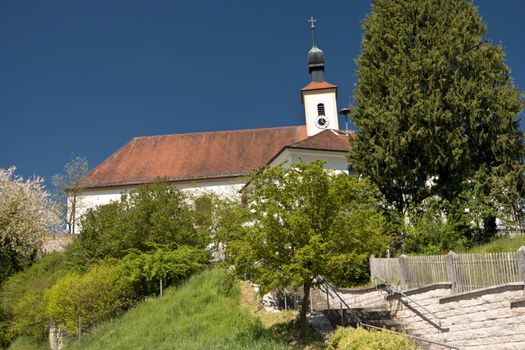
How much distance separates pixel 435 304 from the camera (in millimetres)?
12852

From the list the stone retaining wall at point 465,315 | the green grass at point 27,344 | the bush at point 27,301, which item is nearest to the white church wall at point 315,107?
the bush at point 27,301

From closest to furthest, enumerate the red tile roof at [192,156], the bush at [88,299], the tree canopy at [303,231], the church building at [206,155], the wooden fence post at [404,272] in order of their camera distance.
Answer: the tree canopy at [303,231], the wooden fence post at [404,272], the bush at [88,299], the church building at [206,155], the red tile roof at [192,156]

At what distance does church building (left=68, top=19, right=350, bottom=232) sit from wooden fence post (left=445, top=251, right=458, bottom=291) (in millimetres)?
23438

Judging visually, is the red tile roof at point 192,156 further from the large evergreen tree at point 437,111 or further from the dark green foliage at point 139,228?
the large evergreen tree at point 437,111

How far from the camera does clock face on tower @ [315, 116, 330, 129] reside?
4056 centimetres

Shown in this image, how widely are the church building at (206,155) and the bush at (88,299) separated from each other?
47.3 feet

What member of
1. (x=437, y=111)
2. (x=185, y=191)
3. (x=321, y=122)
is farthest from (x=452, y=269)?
(x=321, y=122)

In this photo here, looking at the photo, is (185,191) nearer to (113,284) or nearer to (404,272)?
(113,284)

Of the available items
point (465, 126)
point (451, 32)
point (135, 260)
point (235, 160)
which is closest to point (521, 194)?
point (465, 126)

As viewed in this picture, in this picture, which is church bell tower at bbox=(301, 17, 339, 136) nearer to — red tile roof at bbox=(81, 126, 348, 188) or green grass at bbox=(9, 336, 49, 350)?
red tile roof at bbox=(81, 126, 348, 188)

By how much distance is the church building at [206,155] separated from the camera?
38.1 m

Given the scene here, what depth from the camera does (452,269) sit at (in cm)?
1266

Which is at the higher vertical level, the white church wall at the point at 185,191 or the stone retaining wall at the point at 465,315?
the white church wall at the point at 185,191

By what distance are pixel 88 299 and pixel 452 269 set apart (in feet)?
50.7
